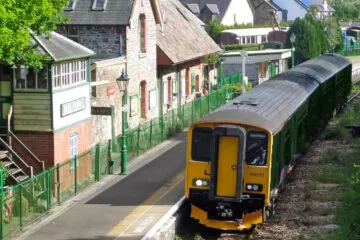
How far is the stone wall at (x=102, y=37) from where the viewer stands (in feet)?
97.9

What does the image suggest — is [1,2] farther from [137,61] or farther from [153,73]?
[153,73]

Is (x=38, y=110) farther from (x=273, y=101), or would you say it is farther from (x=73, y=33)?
(x=73, y=33)

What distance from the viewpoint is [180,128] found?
32.2m

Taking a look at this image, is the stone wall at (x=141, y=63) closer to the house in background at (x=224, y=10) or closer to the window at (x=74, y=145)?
the window at (x=74, y=145)

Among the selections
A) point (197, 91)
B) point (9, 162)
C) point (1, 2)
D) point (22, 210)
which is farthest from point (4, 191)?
point (197, 91)

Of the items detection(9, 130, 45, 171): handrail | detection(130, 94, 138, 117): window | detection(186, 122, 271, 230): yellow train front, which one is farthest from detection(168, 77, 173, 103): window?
detection(186, 122, 271, 230): yellow train front

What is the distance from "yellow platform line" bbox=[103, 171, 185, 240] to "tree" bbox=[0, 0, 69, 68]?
456 centimetres

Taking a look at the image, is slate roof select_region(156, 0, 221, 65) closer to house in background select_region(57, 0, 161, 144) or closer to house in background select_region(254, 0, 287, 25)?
house in background select_region(57, 0, 161, 144)

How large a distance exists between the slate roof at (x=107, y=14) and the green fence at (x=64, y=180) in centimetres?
439

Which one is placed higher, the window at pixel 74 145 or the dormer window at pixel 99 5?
the dormer window at pixel 99 5

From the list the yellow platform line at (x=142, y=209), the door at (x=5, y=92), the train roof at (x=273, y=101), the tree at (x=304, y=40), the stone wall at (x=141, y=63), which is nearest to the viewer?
the yellow platform line at (x=142, y=209)

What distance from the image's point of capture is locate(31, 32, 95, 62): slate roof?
20141 millimetres

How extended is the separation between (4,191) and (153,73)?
1692 centimetres

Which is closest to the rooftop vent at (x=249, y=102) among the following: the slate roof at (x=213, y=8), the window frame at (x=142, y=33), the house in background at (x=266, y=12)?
the window frame at (x=142, y=33)
